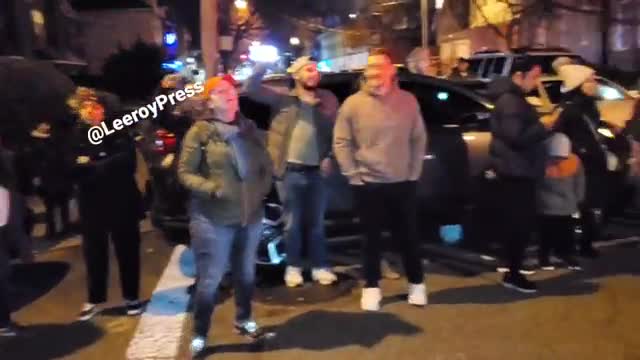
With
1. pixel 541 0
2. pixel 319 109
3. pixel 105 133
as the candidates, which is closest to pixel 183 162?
pixel 105 133

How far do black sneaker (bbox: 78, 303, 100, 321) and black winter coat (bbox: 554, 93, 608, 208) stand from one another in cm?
412

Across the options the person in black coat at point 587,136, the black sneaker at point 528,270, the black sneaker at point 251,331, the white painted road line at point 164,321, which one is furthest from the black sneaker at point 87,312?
the person in black coat at point 587,136

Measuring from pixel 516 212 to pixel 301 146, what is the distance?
1.82 m

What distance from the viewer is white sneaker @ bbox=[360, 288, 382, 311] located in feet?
22.6

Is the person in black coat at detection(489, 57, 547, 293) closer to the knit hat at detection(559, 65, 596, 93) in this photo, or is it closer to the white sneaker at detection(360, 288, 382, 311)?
the knit hat at detection(559, 65, 596, 93)

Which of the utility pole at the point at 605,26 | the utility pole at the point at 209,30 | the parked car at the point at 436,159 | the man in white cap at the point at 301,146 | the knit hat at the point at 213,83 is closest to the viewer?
the knit hat at the point at 213,83

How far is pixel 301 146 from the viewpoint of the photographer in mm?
7473

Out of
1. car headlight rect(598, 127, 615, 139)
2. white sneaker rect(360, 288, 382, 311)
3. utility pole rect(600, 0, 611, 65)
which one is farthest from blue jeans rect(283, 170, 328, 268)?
utility pole rect(600, 0, 611, 65)

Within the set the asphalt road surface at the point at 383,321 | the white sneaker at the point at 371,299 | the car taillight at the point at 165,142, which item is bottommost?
the asphalt road surface at the point at 383,321

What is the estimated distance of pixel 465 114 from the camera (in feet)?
29.2

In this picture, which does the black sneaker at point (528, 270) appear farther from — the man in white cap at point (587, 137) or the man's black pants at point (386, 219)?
the man's black pants at point (386, 219)

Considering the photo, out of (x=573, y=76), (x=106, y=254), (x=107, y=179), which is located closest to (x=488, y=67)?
(x=573, y=76)

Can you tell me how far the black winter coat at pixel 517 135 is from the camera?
711cm

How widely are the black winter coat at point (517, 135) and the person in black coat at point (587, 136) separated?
0.66 metres
